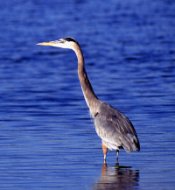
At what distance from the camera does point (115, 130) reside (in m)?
12.2

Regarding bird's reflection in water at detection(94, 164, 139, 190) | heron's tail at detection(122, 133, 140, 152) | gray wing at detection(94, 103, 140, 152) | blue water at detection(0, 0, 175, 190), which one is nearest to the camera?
bird's reflection in water at detection(94, 164, 139, 190)

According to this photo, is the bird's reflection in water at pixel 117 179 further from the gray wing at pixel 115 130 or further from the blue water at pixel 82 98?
the gray wing at pixel 115 130

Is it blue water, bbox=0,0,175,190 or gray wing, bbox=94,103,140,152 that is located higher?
gray wing, bbox=94,103,140,152

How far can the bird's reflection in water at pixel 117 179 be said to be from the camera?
10.7 meters

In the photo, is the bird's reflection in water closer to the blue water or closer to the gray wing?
the blue water

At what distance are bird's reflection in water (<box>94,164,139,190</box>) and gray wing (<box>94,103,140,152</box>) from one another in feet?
1.17

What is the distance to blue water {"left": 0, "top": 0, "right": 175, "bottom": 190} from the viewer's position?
37.2 feet

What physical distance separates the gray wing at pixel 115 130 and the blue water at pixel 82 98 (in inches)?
10.2

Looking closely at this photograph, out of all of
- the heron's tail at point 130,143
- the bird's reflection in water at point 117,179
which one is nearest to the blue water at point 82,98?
the bird's reflection in water at point 117,179

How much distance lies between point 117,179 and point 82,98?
6470mm

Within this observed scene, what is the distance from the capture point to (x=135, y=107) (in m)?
16.2

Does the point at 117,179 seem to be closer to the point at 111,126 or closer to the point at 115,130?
the point at 115,130

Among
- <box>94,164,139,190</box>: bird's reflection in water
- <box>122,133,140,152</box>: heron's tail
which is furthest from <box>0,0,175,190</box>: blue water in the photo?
<box>122,133,140,152</box>: heron's tail

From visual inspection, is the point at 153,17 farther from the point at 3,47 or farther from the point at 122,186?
the point at 122,186
